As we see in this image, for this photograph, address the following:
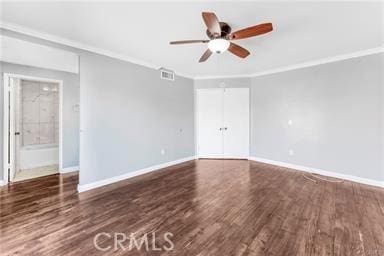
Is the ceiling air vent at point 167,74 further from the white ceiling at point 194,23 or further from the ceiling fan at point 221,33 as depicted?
the ceiling fan at point 221,33

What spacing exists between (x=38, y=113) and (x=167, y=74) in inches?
149

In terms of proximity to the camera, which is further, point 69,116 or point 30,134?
point 30,134

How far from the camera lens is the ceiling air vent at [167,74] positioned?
14.9ft

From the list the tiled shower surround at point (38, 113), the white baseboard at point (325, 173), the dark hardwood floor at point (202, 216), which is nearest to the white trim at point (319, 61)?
the white baseboard at point (325, 173)

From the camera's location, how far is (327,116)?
12.9 feet

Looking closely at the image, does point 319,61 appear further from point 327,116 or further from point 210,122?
point 210,122

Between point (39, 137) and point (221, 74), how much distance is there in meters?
5.47

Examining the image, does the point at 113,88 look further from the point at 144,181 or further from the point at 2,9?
the point at 144,181

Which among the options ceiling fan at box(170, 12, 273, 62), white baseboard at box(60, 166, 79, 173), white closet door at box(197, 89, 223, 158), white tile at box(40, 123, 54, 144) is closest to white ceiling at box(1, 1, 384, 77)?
ceiling fan at box(170, 12, 273, 62)

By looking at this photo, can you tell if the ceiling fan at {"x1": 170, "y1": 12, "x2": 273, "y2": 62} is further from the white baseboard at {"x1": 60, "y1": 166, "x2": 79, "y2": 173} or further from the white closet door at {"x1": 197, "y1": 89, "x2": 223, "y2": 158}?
the white baseboard at {"x1": 60, "y1": 166, "x2": 79, "y2": 173}

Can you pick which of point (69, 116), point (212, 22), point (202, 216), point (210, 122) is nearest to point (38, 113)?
point (69, 116)

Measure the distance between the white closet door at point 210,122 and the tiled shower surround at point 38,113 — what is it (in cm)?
428

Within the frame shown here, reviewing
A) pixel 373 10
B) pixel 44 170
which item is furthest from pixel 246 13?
pixel 44 170

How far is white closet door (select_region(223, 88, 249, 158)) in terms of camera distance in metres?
5.36
